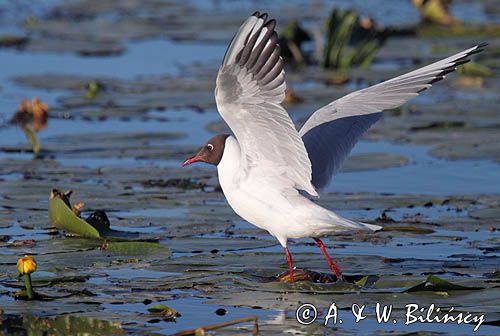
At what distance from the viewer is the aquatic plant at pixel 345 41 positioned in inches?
623

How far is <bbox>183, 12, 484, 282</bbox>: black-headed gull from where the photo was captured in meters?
6.64

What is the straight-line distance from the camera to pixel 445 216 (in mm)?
8875

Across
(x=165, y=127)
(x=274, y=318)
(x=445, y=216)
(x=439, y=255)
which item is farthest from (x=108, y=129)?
(x=274, y=318)

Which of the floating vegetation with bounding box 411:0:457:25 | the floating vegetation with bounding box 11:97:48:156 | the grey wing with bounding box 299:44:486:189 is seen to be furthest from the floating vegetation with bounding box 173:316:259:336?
the floating vegetation with bounding box 411:0:457:25

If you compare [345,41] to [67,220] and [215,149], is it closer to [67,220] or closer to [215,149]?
[67,220]

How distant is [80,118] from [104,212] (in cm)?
504

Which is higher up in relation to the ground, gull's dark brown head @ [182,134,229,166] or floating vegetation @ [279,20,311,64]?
gull's dark brown head @ [182,134,229,166]

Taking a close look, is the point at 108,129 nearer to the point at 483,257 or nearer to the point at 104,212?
the point at 104,212

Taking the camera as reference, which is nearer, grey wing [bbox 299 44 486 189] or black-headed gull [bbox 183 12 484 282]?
black-headed gull [bbox 183 12 484 282]

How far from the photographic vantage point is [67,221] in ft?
26.3

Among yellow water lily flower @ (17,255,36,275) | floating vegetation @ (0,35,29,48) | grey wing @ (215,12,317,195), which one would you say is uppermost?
grey wing @ (215,12,317,195)

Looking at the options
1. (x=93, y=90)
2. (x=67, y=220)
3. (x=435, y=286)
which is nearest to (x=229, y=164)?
(x=67, y=220)

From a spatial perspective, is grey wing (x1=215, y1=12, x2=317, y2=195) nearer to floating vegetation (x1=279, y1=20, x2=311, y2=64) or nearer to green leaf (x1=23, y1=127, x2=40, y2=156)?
green leaf (x1=23, y1=127, x2=40, y2=156)

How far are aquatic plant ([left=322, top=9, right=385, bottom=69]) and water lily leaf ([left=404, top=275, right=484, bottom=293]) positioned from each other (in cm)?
946
